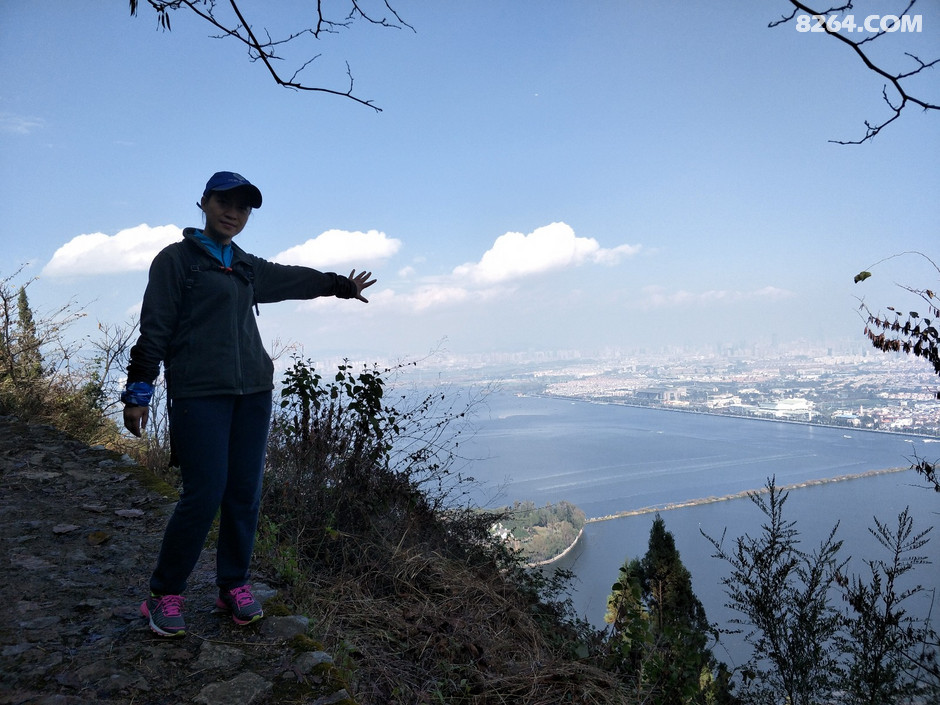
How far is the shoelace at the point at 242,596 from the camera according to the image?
231 centimetres

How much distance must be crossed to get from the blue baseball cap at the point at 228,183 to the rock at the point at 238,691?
1781 mm

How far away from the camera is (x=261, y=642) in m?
2.20

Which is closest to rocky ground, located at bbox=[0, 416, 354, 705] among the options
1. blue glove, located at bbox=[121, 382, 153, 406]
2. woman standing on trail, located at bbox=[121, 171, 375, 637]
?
woman standing on trail, located at bbox=[121, 171, 375, 637]

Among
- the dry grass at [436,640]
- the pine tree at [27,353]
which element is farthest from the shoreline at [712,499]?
the pine tree at [27,353]

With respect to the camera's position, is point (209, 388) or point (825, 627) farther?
point (825, 627)

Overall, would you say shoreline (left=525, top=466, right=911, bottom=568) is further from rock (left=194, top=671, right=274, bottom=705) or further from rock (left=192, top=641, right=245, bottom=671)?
rock (left=194, top=671, right=274, bottom=705)

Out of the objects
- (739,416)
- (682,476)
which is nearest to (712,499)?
(682,476)

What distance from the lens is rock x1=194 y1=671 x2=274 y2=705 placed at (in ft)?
6.04

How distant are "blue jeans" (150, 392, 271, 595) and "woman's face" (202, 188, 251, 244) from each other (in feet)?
2.19

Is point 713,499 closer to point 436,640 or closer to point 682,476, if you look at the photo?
point 682,476

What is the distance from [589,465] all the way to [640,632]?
13421 mm

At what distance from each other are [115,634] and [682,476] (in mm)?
14851

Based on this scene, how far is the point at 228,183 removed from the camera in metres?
2.25

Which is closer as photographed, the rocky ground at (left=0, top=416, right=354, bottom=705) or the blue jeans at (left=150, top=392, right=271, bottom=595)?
the rocky ground at (left=0, top=416, right=354, bottom=705)
